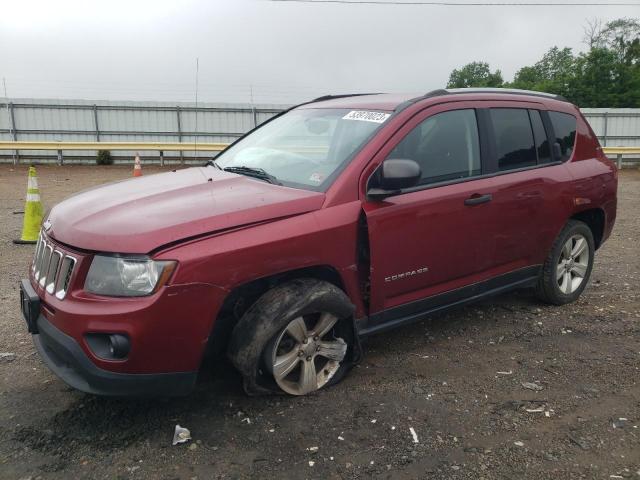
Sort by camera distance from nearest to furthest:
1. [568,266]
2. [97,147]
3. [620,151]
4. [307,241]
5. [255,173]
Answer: [307,241]
[255,173]
[568,266]
[97,147]
[620,151]

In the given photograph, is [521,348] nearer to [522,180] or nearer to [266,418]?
[522,180]

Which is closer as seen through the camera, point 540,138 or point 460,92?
point 460,92

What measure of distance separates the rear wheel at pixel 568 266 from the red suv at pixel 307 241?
0.10ft

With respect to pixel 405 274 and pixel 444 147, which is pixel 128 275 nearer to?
pixel 405 274

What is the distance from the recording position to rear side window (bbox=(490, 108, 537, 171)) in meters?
4.11

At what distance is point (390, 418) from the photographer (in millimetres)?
3076

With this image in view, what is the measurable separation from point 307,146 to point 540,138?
6.43 feet

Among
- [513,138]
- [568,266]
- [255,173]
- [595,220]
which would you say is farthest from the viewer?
[595,220]

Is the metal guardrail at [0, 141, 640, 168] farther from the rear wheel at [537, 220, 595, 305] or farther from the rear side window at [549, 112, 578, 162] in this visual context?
the rear wheel at [537, 220, 595, 305]

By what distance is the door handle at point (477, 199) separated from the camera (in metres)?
3.76

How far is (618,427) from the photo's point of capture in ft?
9.89

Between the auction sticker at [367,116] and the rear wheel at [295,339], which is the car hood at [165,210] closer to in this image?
the rear wheel at [295,339]

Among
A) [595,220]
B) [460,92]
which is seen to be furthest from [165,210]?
[595,220]

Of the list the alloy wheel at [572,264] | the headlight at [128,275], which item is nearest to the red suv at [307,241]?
the headlight at [128,275]
